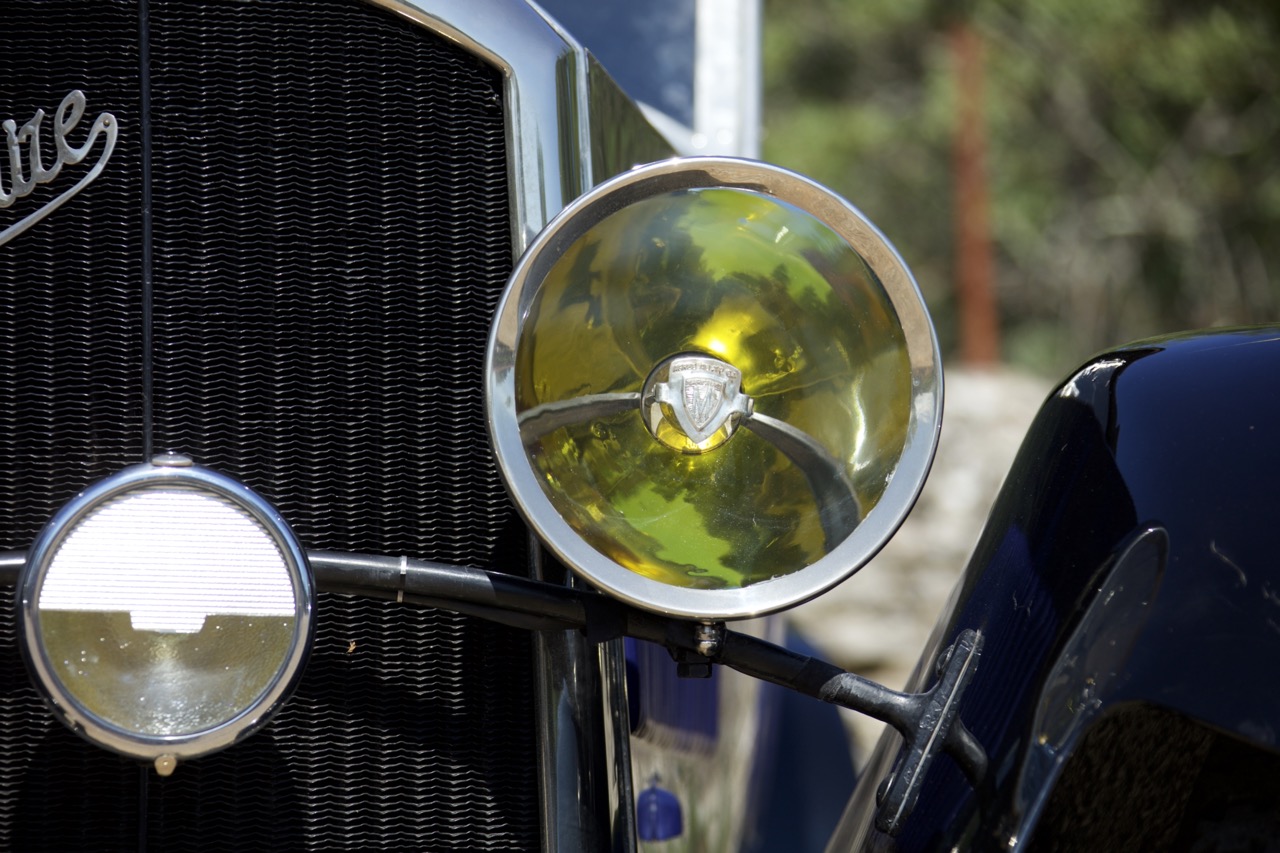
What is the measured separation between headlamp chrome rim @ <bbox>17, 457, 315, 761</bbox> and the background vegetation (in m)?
10.1

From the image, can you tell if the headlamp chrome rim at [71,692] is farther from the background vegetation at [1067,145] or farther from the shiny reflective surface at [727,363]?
the background vegetation at [1067,145]

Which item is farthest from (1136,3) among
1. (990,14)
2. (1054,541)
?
(1054,541)

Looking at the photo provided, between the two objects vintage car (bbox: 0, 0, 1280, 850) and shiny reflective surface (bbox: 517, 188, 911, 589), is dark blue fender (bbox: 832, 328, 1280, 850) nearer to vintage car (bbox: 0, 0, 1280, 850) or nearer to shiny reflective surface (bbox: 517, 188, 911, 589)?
vintage car (bbox: 0, 0, 1280, 850)

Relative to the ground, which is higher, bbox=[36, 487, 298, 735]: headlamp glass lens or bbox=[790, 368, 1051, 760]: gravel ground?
bbox=[36, 487, 298, 735]: headlamp glass lens

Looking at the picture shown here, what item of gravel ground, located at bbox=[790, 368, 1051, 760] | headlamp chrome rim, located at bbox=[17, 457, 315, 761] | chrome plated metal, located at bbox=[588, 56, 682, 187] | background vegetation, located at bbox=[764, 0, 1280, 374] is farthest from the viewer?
background vegetation, located at bbox=[764, 0, 1280, 374]

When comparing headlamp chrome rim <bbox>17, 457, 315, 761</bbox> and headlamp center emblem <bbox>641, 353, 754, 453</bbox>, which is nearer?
headlamp chrome rim <bbox>17, 457, 315, 761</bbox>

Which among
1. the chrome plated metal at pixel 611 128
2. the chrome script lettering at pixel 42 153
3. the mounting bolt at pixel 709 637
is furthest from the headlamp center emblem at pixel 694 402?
the chrome script lettering at pixel 42 153

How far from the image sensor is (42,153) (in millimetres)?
1145

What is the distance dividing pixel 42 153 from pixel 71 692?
1.57 feet

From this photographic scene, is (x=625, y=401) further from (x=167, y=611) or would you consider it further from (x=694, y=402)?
(x=167, y=611)

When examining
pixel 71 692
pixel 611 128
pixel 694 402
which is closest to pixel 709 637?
pixel 694 402

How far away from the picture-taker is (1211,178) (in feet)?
38.3

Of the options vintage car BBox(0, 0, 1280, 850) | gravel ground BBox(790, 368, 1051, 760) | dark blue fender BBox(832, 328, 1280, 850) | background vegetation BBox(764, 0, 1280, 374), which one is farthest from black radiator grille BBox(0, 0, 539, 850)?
background vegetation BBox(764, 0, 1280, 374)

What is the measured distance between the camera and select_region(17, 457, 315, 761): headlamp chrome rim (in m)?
0.93
